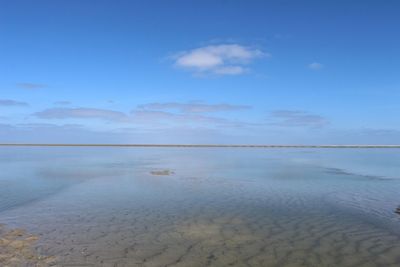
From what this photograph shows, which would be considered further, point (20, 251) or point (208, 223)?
point (208, 223)

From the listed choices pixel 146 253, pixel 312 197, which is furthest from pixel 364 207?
pixel 146 253

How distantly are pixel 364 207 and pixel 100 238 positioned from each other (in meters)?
14.2

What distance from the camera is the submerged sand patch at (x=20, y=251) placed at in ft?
33.6

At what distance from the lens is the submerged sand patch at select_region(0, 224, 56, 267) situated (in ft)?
33.6

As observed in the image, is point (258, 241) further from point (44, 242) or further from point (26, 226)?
point (26, 226)

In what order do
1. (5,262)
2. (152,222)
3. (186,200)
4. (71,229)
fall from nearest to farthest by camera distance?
1. (5,262)
2. (71,229)
3. (152,222)
4. (186,200)

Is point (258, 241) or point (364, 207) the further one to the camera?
point (364, 207)

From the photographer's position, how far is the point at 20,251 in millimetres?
11266

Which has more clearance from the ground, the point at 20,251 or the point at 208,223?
the point at 208,223

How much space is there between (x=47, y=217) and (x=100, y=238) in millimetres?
4833

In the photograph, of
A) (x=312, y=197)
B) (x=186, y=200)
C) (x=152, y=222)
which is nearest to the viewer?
(x=152, y=222)

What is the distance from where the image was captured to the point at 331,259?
36.9ft

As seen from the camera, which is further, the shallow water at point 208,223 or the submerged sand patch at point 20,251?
the shallow water at point 208,223

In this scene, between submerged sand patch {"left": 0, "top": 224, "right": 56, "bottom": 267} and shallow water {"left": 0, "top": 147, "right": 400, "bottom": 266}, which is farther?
shallow water {"left": 0, "top": 147, "right": 400, "bottom": 266}
